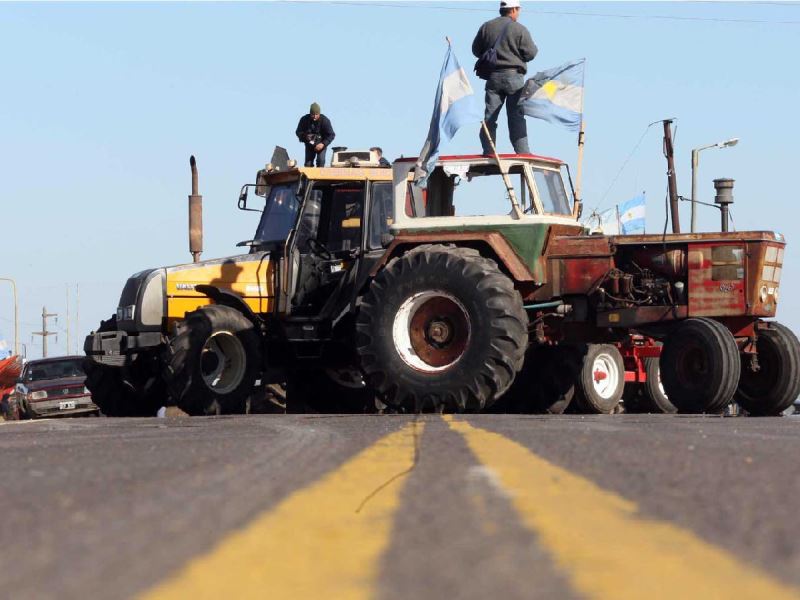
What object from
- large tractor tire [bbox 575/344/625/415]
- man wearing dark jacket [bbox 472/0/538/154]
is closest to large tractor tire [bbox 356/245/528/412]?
man wearing dark jacket [bbox 472/0/538/154]

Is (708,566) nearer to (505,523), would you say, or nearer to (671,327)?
(505,523)

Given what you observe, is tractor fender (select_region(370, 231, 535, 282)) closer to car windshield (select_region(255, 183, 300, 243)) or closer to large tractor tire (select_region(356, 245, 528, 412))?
large tractor tire (select_region(356, 245, 528, 412))

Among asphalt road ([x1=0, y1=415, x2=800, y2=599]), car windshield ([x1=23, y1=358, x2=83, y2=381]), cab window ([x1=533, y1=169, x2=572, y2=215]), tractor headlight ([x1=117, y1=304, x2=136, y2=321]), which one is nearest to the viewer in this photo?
asphalt road ([x1=0, y1=415, x2=800, y2=599])

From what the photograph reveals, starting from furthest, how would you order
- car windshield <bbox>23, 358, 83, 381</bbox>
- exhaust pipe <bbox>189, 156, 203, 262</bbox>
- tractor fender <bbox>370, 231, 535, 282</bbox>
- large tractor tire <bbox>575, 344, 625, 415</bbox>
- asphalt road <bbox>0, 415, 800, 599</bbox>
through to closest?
car windshield <bbox>23, 358, 83, 381</bbox>
exhaust pipe <bbox>189, 156, 203, 262</bbox>
large tractor tire <bbox>575, 344, 625, 415</bbox>
tractor fender <bbox>370, 231, 535, 282</bbox>
asphalt road <bbox>0, 415, 800, 599</bbox>

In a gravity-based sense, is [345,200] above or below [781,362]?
above

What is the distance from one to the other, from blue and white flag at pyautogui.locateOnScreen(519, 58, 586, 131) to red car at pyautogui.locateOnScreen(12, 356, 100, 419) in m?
16.0

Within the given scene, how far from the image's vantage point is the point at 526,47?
14.3m

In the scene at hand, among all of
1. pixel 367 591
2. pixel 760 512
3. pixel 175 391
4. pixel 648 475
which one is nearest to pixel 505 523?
pixel 760 512

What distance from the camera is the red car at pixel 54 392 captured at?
2817 cm

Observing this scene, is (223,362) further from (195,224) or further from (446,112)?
(195,224)

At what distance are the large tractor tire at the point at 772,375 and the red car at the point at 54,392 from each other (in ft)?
57.2

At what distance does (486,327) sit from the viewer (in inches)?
482

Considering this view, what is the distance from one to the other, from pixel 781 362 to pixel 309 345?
16.1 ft

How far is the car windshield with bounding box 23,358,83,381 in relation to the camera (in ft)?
94.4
